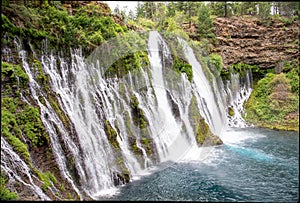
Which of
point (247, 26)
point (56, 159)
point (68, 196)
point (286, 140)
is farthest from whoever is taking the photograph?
point (247, 26)

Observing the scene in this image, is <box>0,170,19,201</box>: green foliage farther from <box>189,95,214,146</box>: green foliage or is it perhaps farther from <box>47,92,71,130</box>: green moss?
<box>189,95,214,146</box>: green foliage

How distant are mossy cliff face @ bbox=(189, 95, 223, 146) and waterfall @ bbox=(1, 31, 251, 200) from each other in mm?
280

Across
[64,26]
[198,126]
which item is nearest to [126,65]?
[64,26]

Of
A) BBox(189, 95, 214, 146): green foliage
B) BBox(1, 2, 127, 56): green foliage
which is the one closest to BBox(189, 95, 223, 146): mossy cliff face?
BBox(189, 95, 214, 146): green foliage

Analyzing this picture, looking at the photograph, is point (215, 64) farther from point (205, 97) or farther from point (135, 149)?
point (135, 149)

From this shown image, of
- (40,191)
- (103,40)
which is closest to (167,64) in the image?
(103,40)

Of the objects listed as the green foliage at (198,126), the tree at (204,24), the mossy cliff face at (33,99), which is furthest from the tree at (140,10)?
the mossy cliff face at (33,99)

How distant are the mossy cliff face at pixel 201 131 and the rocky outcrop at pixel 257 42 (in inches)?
503

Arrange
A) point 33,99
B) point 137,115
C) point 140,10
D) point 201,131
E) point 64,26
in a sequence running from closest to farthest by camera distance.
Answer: point 33,99 < point 64,26 < point 137,115 < point 201,131 < point 140,10

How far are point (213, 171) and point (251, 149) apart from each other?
4894 millimetres

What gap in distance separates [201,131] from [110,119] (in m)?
6.97

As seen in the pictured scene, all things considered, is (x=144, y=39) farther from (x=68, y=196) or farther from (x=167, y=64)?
(x=68, y=196)

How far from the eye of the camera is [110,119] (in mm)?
13078

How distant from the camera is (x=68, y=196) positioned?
8.63 m
